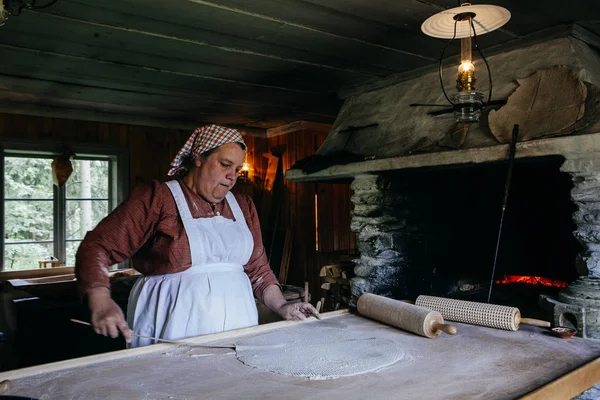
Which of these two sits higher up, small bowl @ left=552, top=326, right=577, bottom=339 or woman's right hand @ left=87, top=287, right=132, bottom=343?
woman's right hand @ left=87, top=287, right=132, bottom=343

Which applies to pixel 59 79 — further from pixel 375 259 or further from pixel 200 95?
pixel 375 259

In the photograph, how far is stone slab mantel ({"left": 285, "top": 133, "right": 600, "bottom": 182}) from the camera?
2318mm

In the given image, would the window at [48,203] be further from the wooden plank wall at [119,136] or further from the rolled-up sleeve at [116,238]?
the rolled-up sleeve at [116,238]

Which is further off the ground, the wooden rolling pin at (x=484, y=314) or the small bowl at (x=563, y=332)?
the wooden rolling pin at (x=484, y=314)

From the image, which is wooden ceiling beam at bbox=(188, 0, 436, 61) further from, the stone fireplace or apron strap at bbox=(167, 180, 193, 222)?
apron strap at bbox=(167, 180, 193, 222)

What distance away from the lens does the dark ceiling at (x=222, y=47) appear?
2.59m

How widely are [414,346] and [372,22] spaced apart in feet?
5.95

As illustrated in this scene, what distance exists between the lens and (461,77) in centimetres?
253

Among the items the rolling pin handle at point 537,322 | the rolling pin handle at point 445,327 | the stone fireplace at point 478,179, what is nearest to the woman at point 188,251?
the rolling pin handle at point 445,327

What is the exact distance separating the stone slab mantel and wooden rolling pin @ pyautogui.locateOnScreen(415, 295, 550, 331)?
84 centimetres

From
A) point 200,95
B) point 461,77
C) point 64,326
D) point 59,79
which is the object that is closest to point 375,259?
point 461,77

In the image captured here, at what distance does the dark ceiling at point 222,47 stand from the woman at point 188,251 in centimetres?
81

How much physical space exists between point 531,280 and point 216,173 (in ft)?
9.22

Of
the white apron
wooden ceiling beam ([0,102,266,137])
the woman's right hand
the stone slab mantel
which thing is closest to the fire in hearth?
the stone slab mantel
